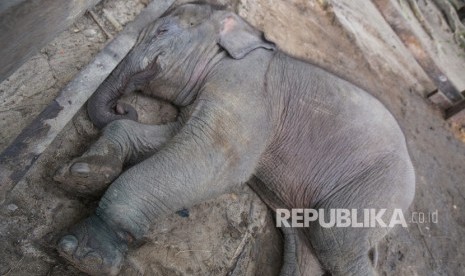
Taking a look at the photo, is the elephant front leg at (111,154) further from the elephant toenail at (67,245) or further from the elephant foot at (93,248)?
the elephant toenail at (67,245)

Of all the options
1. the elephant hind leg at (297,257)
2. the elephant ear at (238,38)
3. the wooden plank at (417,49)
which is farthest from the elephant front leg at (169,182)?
the wooden plank at (417,49)

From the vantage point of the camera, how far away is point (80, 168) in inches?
99.0

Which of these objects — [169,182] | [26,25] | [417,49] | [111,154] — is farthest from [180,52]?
[417,49]

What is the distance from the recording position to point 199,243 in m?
3.03

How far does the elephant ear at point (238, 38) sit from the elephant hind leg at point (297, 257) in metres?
1.36

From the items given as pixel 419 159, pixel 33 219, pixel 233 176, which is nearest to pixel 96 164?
pixel 33 219

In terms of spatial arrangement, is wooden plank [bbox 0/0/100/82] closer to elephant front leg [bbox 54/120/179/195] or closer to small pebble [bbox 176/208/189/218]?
elephant front leg [bbox 54/120/179/195]

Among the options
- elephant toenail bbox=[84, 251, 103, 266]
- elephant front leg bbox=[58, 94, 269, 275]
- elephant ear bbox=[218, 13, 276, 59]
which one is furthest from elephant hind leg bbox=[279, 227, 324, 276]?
elephant toenail bbox=[84, 251, 103, 266]

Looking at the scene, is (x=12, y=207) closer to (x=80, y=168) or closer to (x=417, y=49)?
(x=80, y=168)

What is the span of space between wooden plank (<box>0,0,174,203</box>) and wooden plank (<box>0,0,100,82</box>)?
0.50m

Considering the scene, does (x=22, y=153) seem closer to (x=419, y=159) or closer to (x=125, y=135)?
(x=125, y=135)

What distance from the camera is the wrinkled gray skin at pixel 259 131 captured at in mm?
2818

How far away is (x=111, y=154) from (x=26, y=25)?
103cm

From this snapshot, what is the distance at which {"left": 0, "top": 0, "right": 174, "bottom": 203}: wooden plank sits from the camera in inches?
91.6
